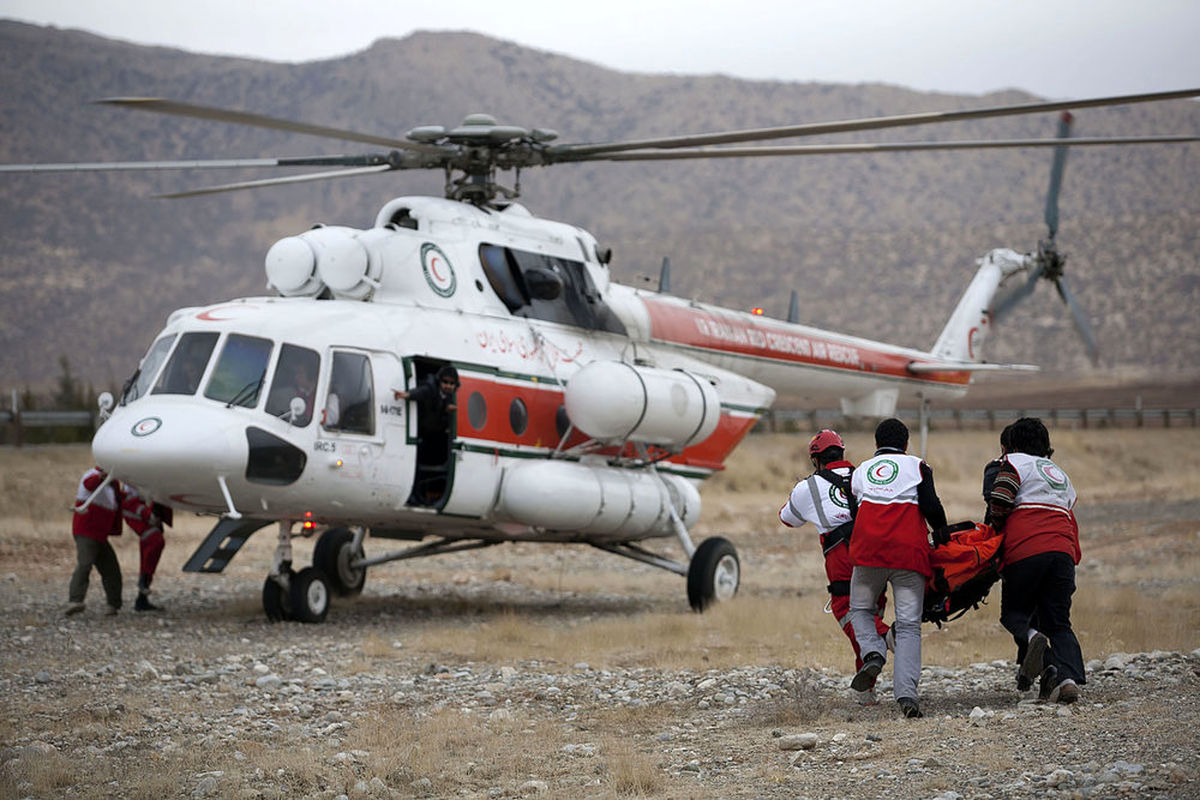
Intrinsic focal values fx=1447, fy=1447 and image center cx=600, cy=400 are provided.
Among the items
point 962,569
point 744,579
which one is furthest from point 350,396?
point 744,579

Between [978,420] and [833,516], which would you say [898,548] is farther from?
[978,420]

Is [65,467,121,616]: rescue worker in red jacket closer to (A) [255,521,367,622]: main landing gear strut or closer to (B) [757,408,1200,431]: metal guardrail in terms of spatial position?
(A) [255,521,367,622]: main landing gear strut

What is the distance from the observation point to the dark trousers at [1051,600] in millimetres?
8852

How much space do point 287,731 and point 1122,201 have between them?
132 m

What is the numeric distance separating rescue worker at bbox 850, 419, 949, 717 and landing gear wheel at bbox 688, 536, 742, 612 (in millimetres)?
7340

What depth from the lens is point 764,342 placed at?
19.2m

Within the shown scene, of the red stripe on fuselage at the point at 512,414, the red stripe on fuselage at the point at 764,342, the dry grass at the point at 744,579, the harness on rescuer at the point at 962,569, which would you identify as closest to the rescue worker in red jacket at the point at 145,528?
the dry grass at the point at 744,579

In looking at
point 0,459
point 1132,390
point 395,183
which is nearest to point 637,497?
point 0,459

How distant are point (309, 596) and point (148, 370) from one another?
2799mm

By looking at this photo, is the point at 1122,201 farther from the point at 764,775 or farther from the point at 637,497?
the point at 764,775

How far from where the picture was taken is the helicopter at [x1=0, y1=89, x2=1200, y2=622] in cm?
1332

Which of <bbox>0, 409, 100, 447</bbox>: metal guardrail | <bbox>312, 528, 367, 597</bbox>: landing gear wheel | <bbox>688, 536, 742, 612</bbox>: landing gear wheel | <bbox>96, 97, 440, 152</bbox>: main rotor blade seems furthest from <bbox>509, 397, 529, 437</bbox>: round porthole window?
<bbox>0, 409, 100, 447</bbox>: metal guardrail

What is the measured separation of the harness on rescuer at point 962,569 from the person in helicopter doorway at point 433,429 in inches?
264

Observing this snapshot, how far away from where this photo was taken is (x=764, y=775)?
7.30 metres
